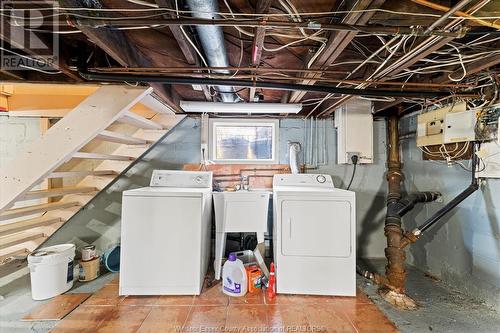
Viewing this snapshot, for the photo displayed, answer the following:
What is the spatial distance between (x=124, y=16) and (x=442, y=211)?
2.76 meters

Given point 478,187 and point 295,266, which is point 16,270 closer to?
point 295,266

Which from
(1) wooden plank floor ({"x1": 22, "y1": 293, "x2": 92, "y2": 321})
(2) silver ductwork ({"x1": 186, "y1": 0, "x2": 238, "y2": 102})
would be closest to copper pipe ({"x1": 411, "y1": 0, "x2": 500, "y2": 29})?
(2) silver ductwork ({"x1": 186, "y1": 0, "x2": 238, "y2": 102})

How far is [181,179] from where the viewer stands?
273 cm

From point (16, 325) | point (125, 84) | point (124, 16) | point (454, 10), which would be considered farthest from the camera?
point (125, 84)

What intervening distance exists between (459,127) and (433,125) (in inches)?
10.9

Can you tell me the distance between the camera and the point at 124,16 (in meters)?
1.30

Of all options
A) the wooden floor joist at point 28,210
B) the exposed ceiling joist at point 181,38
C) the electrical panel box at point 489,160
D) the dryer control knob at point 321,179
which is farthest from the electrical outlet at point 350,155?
the wooden floor joist at point 28,210

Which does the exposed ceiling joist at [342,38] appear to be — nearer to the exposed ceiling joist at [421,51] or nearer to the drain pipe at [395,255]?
the exposed ceiling joist at [421,51]

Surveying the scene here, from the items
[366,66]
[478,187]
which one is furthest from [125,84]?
[478,187]

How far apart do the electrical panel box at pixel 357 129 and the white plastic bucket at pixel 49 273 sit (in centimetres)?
306

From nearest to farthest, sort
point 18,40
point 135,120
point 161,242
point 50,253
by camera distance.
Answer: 1. point 18,40
2. point 161,242
3. point 50,253
4. point 135,120

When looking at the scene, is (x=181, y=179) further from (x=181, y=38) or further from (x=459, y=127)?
(x=459, y=127)

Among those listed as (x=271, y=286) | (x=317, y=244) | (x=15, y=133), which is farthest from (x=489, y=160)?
(x=15, y=133)

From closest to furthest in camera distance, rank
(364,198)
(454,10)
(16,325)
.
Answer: (454,10) < (16,325) < (364,198)
